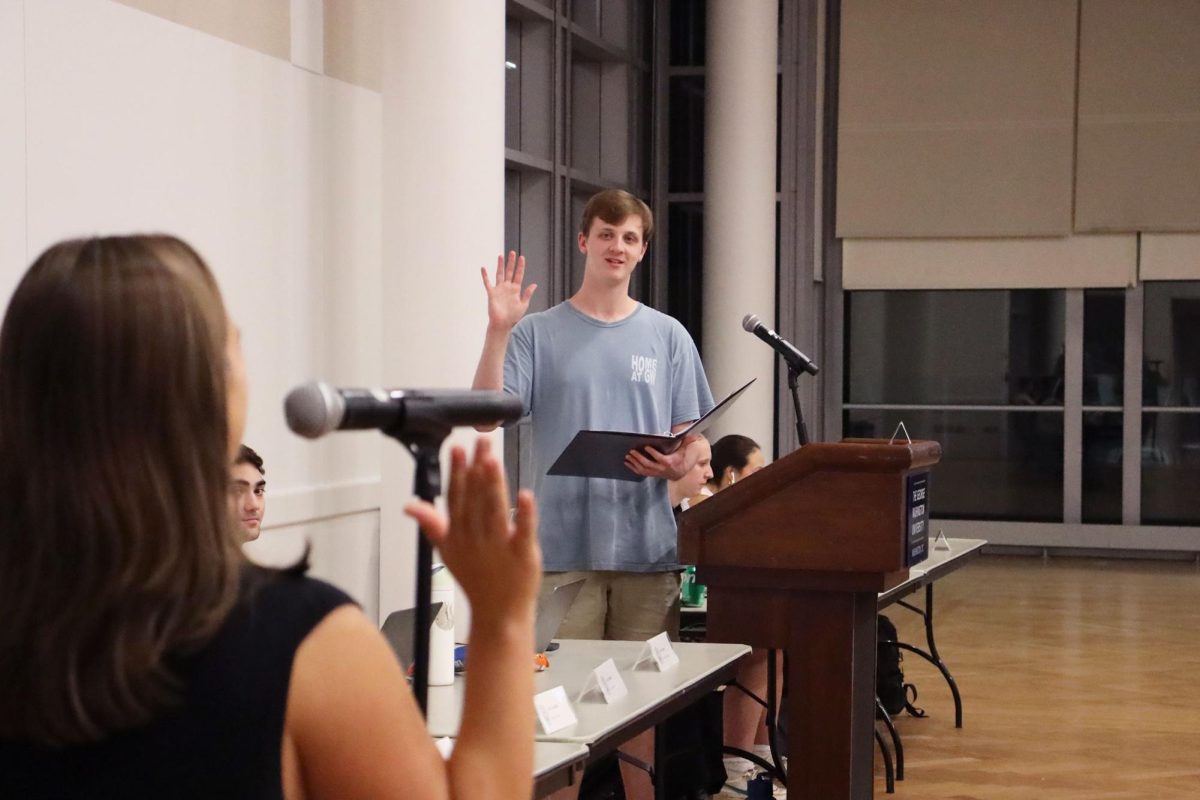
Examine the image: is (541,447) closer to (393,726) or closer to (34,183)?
(34,183)

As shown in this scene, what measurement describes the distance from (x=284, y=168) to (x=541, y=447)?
129cm

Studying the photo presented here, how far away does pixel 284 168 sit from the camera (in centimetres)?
420

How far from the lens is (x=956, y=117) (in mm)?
9992

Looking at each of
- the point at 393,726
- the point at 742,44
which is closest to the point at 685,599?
the point at 393,726

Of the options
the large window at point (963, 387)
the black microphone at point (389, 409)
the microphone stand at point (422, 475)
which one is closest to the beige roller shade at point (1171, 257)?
the large window at point (963, 387)

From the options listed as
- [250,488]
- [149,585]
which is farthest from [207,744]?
[250,488]

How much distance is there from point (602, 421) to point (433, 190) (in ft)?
3.91

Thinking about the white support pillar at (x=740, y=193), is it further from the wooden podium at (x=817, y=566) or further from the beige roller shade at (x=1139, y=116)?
the wooden podium at (x=817, y=566)

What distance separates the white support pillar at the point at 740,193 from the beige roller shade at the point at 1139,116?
2431 millimetres

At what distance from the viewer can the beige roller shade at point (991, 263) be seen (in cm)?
988

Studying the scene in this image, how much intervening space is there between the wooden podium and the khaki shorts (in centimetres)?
48

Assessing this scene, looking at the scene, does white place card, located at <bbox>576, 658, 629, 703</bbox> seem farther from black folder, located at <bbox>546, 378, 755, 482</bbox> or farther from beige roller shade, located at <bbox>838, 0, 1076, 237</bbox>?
beige roller shade, located at <bbox>838, 0, 1076, 237</bbox>

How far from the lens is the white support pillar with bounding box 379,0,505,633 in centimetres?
435

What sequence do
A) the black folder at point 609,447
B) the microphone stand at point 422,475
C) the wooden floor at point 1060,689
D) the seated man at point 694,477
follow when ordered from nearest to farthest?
the microphone stand at point 422,475, the black folder at point 609,447, the seated man at point 694,477, the wooden floor at point 1060,689
